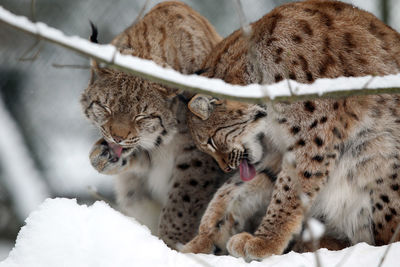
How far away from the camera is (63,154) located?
251 inches

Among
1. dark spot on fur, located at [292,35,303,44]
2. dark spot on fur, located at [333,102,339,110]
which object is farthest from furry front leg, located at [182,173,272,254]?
dark spot on fur, located at [292,35,303,44]

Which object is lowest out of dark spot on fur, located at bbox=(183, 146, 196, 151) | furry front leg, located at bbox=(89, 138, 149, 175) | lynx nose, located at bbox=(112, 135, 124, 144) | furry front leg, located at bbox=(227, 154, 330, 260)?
furry front leg, located at bbox=(227, 154, 330, 260)

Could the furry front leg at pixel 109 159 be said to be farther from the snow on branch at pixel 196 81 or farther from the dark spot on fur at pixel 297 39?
the snow on branch at pixel 196 81

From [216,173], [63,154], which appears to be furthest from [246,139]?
[63,154]

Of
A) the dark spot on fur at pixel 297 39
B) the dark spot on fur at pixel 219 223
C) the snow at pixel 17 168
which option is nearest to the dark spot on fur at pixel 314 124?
the dark spot on fur at pixel 297 39

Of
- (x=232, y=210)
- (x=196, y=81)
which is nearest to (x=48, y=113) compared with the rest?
(x=232, y=210)

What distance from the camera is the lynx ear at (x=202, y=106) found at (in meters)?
4.37

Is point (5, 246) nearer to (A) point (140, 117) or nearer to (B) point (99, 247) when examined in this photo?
(A) point (140, 117)

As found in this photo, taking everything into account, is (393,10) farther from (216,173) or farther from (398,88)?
(398,88)

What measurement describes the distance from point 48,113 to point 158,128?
2.09m

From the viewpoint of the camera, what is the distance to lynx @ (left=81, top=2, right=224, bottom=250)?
4.59m

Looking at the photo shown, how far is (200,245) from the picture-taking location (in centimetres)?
443

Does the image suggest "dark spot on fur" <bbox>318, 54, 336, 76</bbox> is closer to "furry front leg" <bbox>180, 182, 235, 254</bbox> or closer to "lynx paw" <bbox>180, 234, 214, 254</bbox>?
"furry front leg" <bbox>180, 182, 235, 254</bbox>

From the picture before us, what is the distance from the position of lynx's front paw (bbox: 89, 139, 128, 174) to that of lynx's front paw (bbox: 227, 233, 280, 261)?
1132 millimetres
